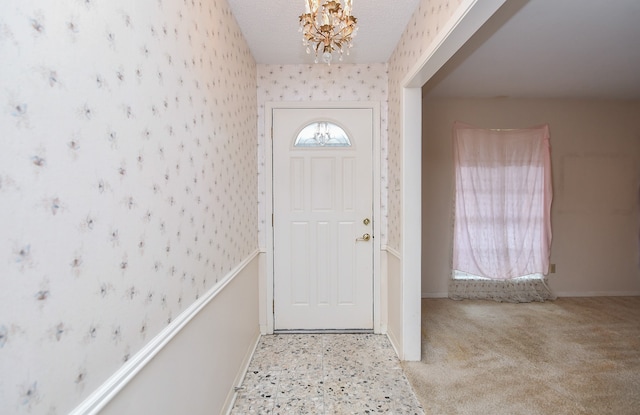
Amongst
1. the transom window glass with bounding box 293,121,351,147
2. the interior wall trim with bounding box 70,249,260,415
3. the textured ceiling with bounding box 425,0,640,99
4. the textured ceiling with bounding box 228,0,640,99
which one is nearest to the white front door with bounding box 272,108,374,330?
the transom window glass with bounding box 293,121,351,147

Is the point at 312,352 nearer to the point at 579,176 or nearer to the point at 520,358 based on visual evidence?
the point at 520,358

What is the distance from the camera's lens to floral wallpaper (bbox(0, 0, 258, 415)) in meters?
0.62

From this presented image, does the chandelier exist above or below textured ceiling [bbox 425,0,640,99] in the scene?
below

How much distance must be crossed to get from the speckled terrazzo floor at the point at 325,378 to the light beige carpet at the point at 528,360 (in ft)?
0.59

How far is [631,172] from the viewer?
4.24m

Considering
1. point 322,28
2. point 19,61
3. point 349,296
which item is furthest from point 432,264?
point 19,61

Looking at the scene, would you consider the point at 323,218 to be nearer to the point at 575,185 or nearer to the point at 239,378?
the point at 239,378

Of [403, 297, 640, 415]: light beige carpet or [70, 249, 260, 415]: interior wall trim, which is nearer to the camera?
[70, 249, 260, 415]: interior wall trim

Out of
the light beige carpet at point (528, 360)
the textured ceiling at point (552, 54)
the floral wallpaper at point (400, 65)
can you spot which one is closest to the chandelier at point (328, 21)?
the floral wallpaper at point (400, 65)

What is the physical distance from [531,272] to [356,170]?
2.74 meters

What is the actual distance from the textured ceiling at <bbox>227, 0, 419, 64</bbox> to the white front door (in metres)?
0.47

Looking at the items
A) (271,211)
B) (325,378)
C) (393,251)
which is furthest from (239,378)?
→ (393,251)

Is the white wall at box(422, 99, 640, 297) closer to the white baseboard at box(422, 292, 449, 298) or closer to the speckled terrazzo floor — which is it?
the white baseboard at box(422, 292, 449, 298)

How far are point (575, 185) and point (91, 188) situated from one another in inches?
202
